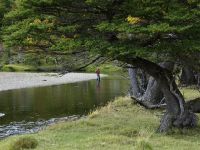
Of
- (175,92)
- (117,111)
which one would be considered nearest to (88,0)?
(175,92)

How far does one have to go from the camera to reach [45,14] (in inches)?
717

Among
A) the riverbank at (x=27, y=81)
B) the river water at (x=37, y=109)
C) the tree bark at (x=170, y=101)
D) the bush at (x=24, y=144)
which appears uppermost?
the tree bark at (x=170, y=101)

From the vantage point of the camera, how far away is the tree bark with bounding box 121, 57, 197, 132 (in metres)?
19.2

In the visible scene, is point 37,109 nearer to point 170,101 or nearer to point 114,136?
point 170,101

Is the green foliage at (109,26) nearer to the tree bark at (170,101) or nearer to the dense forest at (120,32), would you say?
the dense forest at (120,32)

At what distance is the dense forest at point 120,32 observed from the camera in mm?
16328

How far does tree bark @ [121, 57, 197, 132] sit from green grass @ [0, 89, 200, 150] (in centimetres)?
40

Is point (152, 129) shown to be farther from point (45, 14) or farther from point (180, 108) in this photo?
point (45, 14)

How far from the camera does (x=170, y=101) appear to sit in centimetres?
1967

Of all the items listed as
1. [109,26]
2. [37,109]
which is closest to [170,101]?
[109,26]

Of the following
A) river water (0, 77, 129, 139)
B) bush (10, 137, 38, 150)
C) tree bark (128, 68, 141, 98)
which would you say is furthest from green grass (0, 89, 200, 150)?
tree bark (128, 68, 141, 98)

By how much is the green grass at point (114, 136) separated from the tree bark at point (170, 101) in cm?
40

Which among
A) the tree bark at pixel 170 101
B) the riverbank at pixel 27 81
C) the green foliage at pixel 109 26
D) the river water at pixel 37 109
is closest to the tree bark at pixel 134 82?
the river water at pixel 37 109

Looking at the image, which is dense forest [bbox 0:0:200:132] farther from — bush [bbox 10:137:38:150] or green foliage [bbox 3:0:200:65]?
bush [bbox 10:137:38:150]
